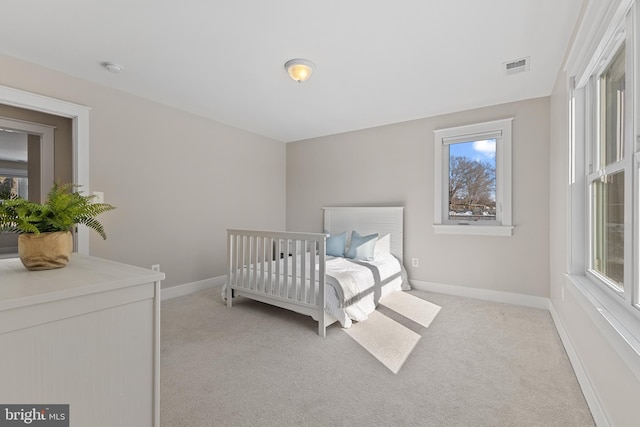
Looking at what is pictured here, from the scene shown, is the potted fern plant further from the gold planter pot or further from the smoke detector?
the smoke detector

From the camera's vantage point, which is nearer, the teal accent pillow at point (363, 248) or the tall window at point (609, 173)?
the tall window at point (609, 173)

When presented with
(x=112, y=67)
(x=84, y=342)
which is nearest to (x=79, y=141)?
(x=112, y=67)

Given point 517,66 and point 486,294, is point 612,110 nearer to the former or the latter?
point 517,66

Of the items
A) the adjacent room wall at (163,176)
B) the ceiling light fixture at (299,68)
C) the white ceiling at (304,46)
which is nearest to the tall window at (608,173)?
the white ceiling at (304,46)

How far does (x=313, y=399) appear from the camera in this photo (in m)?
1.71

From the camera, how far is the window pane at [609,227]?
155 centimetres

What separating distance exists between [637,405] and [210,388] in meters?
2.02

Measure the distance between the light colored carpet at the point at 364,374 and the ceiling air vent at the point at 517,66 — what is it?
235 cm

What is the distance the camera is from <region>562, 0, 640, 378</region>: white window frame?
1248 mm

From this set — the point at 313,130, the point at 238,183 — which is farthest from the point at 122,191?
the point at 313,130

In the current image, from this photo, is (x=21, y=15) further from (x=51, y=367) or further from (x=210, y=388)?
(x=210, y=388)

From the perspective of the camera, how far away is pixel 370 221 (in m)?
4.30

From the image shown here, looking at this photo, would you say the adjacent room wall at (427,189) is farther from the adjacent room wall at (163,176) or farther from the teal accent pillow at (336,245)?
the adjacent room wall at (163,176)

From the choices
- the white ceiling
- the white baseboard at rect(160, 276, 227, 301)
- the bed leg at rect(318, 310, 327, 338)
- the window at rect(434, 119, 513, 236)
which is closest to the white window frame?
the white ceiling
